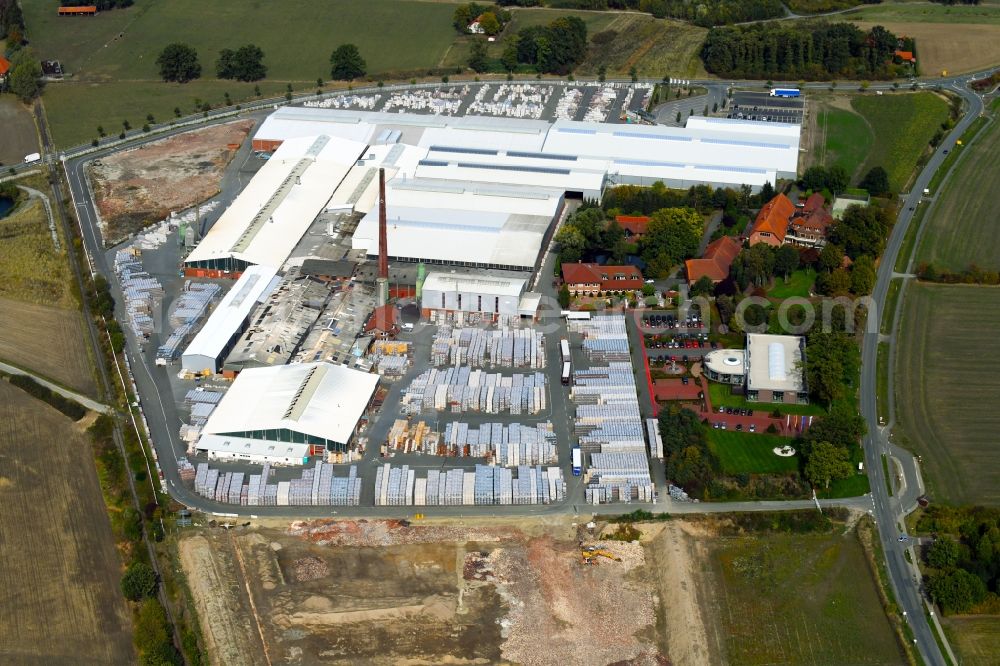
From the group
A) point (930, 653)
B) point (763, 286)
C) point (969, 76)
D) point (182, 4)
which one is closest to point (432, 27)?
point (182, 4)

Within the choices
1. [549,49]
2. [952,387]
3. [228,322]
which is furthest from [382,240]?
[549,49]

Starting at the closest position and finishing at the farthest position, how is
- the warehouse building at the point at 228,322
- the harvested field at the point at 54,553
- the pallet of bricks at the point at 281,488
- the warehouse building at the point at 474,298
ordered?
the harvested field at the point at 54,553
the pallet of bricks at the point at 281,488
the warehouse building at the point at 228,322
the warehouse building at the point at 474,298

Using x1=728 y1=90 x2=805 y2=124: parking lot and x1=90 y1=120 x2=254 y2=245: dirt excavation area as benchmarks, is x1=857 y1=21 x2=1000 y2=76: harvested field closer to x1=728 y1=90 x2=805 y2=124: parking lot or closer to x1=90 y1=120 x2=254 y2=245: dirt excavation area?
x1=728 y1=90 x2=805 y2=124: parking lot

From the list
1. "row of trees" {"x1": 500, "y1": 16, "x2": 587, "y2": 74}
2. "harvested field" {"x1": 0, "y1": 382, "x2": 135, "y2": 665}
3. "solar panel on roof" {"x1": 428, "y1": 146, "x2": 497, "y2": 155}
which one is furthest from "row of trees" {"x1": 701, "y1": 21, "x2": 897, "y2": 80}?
"harvested field" {"x1": 0, "y1": 382, "x2": 135, "y2": 665}

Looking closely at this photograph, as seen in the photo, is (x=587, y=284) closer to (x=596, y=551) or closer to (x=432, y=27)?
(x=596, y=551)

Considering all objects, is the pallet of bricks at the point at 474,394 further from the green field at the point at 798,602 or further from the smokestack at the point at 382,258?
the green field at the point at 798,602

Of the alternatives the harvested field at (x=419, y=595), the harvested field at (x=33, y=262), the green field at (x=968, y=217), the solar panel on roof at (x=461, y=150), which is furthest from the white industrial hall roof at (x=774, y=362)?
the harvested field at (x=33, y=262)
